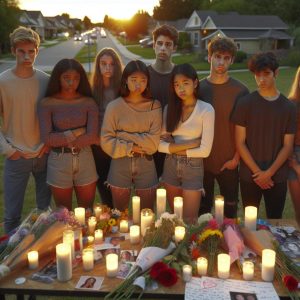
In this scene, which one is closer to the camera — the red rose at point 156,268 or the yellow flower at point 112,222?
the red rose at point 156,268

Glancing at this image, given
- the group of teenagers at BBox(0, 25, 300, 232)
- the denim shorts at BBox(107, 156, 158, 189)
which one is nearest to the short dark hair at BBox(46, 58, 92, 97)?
the group of teenagers at BBox(0, 25, 300, 232)

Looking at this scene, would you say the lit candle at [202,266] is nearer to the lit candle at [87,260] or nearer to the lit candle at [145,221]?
the lit candle at [145,221]

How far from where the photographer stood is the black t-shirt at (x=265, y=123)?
3583 millimetres

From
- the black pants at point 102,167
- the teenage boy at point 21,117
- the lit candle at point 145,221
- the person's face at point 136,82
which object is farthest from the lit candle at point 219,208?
the teenage boy at point 21,117

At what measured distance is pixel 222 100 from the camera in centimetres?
382

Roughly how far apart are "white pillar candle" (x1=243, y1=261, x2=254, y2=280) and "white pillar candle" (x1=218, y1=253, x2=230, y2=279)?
0.11 meters

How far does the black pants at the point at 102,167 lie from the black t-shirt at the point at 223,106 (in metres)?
1.17

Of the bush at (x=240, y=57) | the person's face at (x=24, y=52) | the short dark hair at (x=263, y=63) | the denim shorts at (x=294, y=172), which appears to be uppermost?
the person's face at (x=24, y=52)

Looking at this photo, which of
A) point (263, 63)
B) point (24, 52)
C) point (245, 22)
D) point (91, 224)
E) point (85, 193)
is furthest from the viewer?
point (245, 22)

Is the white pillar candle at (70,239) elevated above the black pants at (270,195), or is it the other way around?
the white pillar candle at (70,239)

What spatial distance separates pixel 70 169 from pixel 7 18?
36.1 m

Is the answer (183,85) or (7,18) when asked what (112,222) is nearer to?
(183,85)

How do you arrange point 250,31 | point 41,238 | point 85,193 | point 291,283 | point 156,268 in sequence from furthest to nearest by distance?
point 250,31 → point 85,193 → point 41,238 → point 156,268 → point 291,283

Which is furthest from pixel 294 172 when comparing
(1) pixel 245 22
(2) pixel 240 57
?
(1) pixel 245 22
